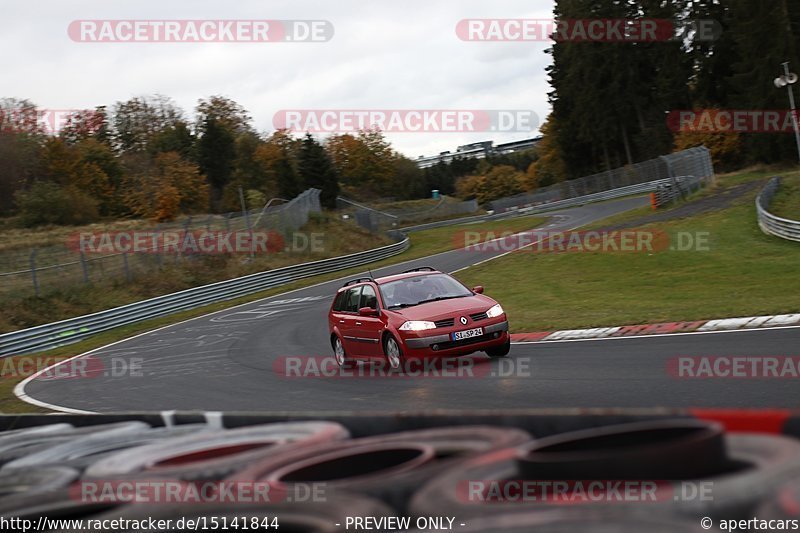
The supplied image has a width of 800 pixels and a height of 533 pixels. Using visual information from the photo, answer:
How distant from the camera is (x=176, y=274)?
39.3 m

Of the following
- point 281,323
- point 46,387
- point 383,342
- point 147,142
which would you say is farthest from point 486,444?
point 147,142

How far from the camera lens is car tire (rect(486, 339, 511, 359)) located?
13.5 meters

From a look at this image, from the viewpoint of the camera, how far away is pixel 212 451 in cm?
494

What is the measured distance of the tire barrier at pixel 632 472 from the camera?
2.92m

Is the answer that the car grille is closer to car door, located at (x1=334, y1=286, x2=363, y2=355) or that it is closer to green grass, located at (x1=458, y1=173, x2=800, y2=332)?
car door, located at (x1=334, y1=286, x2=363, y2=355)

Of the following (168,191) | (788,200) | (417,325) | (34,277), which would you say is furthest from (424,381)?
(168,191)

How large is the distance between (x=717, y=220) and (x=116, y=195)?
232 ft

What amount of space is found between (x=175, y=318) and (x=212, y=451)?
92.0 ft

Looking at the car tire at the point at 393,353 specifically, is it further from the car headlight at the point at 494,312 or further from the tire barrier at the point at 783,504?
the tire barrier at the point at 783,504

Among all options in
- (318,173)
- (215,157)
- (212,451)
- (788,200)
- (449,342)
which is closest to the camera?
(212,451)

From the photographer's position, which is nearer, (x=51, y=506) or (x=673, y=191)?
(x=51, y=506)

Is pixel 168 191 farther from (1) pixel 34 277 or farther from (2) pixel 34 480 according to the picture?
(2) pixel 34 480

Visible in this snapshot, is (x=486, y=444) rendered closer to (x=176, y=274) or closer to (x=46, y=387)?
(x=46, y=387)

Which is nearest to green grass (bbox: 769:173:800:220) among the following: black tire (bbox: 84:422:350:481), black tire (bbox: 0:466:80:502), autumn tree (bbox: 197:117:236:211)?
black tire (bbox: 84:422:350:481)
